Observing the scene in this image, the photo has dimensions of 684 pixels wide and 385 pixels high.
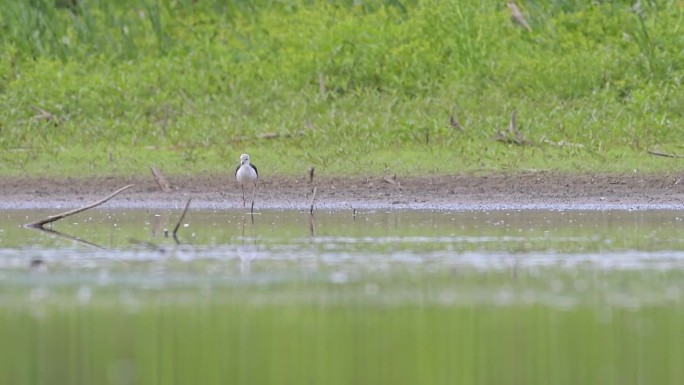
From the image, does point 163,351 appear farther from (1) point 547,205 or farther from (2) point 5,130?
(2) point 5,130

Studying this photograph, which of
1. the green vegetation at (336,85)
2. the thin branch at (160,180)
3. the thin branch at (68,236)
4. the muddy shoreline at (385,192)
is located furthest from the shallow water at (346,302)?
the green vegetation at (336,85)

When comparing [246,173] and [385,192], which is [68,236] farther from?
[385,192]

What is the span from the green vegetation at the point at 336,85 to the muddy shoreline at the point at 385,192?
0.31 meters

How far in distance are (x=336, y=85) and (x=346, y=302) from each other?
351 inches

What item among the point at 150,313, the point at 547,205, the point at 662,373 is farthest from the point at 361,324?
the point at 547,205

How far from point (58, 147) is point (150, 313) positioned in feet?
26.6

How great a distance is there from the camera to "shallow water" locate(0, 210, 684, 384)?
657 centimetres

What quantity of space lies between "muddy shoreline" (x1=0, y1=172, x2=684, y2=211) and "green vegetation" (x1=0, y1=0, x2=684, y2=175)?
31 cm

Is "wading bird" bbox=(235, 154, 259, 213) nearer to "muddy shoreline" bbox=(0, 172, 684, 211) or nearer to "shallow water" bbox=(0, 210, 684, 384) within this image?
"muddy shoreline" bbox=(0, 172, 684, 211)

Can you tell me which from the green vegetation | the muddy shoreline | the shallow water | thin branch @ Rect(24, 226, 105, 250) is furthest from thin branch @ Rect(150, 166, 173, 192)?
thin branch @ Rect(24, 226, 105, 250)

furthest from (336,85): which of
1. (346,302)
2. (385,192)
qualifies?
(346,302)

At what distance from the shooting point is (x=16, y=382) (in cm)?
627

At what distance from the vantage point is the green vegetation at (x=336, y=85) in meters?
15.3

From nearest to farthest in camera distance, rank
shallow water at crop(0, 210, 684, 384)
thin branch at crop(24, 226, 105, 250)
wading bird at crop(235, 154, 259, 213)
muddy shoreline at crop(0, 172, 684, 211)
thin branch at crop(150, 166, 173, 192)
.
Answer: shallow water at crop(0, 210, 684, 384), thin branch at crop(24, 226, 105, 250), wading bird at crop(235, 154, 259, 213), muddy shoreline at crop(0, 172, 684, 211), thin branch at crop(150, 166, 173, 192)
